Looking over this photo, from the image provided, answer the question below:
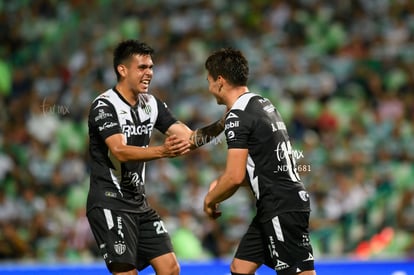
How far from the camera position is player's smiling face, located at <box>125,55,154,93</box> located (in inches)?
244

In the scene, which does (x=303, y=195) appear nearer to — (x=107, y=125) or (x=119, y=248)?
(x=119, y=248)

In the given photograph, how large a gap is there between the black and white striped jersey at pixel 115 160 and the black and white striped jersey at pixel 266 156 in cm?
82

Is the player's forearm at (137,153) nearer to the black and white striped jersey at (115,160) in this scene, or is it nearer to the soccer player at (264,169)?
the black and white striped jersey at (115,160)

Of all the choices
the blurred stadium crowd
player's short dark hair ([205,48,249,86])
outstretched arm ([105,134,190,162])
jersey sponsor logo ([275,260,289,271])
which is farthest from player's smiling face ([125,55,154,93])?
the blurred stadium crowd

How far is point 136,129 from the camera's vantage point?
20.2 feet

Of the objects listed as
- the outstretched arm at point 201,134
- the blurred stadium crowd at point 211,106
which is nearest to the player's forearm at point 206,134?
the outstretched arm at point 201,134

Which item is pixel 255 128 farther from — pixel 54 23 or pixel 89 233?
pixel 54 23

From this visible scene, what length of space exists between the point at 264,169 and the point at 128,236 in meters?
1.10

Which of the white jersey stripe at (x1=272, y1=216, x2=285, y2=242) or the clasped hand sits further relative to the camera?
the clasped hand

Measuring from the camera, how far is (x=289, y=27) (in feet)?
42.0

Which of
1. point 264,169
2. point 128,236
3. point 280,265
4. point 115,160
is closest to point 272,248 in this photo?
point 280,265

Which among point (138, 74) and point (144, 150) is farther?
point (138, 74)

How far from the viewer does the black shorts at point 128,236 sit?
6.02 meters

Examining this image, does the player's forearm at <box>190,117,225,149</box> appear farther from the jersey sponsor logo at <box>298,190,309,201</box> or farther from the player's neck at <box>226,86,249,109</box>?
the jersey sponsor logo at <box>298,190,309,201</box>
